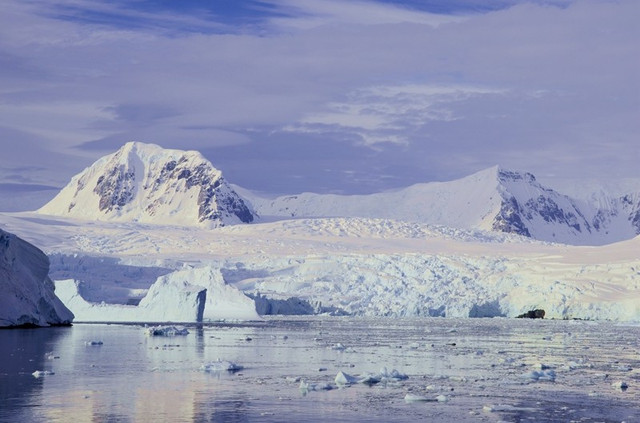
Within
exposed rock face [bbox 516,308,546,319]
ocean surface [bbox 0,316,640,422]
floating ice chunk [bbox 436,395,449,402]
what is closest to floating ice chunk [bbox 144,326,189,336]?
ocean surface [bbox 0,316,640,422]

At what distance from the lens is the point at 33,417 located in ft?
50.0

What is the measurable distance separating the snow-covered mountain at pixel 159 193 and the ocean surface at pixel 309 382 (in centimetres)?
14400

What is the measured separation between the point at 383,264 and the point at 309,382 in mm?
64390

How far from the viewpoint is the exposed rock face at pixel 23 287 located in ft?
128

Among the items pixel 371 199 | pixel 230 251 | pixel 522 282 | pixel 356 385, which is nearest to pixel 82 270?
pixel 230 251

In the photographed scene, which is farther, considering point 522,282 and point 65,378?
point 522,282

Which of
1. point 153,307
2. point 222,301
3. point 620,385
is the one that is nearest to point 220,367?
point 620,385

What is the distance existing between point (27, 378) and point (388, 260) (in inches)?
2584

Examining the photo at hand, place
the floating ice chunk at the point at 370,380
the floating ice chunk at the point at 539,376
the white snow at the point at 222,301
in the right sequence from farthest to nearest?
the white snow at the point at 222,301
the floating ice chunk at the point at 539,376
the floating ice chunk at the point at 370,380

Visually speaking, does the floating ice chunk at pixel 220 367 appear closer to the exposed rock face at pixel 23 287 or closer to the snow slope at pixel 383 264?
the exposed rock face at pixel 23 287

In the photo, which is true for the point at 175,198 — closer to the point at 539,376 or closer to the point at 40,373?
the point at 40,373

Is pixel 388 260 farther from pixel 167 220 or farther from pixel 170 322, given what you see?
pixel 167 220

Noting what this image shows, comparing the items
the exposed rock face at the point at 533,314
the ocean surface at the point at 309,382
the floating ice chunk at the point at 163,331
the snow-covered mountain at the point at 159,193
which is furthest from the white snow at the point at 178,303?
the snow-covered mountain at the point at 159,193

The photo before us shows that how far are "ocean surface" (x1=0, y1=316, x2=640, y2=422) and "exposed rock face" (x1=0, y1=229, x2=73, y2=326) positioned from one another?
14.7 feet
